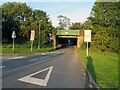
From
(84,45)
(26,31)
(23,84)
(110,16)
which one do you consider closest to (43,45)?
(26,31)

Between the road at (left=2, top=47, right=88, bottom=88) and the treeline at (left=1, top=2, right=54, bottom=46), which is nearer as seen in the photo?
the road at (left=2, top=47, right=88, bottom=88)

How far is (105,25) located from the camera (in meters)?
71.9

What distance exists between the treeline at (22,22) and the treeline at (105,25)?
15208 mm

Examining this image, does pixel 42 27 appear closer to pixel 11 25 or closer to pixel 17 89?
pixel 11 25

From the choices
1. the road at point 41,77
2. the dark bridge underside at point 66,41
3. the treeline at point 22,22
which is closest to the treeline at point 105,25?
the treeline at point 22,22

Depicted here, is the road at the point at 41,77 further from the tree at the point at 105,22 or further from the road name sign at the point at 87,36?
the tree at the point at 105,22

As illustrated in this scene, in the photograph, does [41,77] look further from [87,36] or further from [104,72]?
[87,36]

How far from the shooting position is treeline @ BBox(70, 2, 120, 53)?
67.8m

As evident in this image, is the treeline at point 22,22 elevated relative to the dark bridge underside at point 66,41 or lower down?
elevated

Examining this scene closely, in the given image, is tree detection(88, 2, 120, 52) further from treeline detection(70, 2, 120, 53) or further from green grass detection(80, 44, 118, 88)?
green grass detection(80, 44, 118, 88)

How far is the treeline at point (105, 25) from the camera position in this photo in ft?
222

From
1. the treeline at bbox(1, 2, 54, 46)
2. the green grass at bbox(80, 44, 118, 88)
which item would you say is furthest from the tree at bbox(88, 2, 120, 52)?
the green grass at bbox(80, 44, 118, 88)

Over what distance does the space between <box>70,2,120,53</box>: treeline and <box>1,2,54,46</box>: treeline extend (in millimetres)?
15208

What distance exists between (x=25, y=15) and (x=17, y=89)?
280ft
